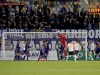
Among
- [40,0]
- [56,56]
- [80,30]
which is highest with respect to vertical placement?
[40,0]

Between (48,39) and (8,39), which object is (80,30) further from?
(8,39)

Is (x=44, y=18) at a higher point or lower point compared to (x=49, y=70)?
higher

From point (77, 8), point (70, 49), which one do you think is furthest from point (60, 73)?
point (77, 8)

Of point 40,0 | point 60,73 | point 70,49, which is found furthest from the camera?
point 40,0

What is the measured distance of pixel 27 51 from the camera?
1155 inches

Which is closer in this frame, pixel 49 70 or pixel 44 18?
pixel 49 70

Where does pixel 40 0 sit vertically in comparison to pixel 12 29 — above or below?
above

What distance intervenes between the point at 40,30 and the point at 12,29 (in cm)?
228

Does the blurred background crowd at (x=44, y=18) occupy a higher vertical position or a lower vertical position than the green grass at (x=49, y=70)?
higher

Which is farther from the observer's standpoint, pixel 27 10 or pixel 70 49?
pixel 27 10

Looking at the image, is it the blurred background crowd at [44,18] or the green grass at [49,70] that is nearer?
the green grass at [49,70]

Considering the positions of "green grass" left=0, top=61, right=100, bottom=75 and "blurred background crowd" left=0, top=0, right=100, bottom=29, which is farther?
"blurred background crowd" left=0, top=0, right=100, bottom=29

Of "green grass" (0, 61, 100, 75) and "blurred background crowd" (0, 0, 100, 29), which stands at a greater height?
"blurred background crowd" (0, 0, 100, 29)

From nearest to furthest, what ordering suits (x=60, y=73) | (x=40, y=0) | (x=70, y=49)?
(x=60, y=73) → (x=70, y=49) → (x=40, y=0)
